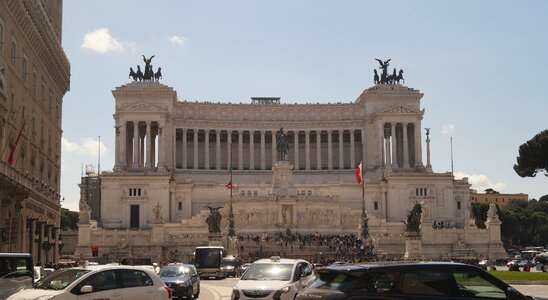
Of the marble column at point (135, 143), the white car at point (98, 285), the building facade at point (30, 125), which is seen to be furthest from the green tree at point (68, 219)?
the white car at point (98, 285)

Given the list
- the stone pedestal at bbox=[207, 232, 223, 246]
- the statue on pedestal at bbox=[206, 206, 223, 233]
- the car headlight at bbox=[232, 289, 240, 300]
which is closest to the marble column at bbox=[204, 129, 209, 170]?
the statue on pedestal at bbox=[206, 206, 223, 233]

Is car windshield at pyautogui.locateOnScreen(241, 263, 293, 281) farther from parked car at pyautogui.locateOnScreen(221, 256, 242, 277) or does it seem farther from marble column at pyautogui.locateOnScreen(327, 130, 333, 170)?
marble column at pyautogui.locateOnScreen(327, 130, 333, 170)

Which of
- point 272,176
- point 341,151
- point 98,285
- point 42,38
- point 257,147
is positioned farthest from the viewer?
point 257,147

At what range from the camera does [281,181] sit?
9956 cm

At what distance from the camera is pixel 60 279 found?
19.7 m

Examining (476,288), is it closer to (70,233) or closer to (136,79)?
(70,233)

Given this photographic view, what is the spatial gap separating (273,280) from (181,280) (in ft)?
26.8

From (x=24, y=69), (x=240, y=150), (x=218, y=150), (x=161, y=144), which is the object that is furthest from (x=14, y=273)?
(x=240, y=150)

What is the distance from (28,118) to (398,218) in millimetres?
63181

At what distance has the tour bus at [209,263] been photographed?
5572cm

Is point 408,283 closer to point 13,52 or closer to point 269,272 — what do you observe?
point 269,272

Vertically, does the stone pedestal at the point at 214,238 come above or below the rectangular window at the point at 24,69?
below

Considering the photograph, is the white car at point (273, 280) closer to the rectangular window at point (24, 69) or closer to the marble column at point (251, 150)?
the rectangular window at point (24, 69)

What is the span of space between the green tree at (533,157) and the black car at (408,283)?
65.9 metres
